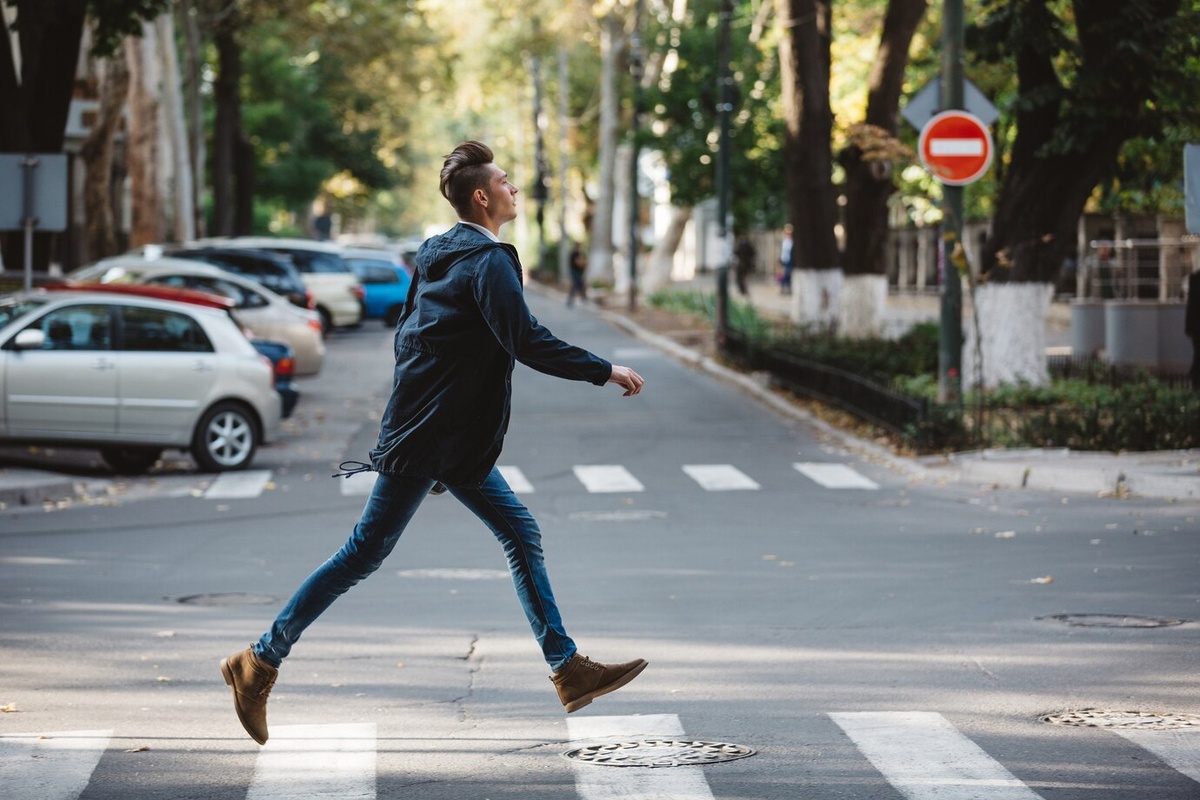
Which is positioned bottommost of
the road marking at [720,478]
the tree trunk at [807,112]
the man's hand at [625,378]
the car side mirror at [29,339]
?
the road marking at [720,478]

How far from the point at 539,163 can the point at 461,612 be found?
193 ft

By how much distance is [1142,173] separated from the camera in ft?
78.8

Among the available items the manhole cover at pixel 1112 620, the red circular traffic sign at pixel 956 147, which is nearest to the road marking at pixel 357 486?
the red circular traffic sign at pixel 956 147

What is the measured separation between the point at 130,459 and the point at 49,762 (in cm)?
1216

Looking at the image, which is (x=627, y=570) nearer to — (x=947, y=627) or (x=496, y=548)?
(x=496, y=548)

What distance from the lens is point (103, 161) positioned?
37.5 m

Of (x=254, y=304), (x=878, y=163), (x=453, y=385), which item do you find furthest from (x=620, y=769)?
(x=878, y=163)

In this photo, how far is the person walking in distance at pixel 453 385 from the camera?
624 cm

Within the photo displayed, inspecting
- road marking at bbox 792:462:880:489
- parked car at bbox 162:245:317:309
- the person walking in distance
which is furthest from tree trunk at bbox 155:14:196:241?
the person walking in distance

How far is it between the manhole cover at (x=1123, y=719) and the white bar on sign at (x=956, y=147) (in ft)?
38.9

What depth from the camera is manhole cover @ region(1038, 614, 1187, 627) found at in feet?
30.1

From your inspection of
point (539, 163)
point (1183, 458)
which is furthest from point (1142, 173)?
point (539, 163)

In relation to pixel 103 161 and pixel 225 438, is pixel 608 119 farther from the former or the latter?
pixel 225 438

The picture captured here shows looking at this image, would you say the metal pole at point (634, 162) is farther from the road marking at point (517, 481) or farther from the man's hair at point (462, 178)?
the man's hair at point (462, 178)
